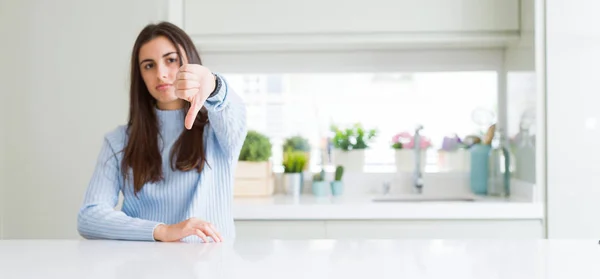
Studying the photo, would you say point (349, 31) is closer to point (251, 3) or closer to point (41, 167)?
point (251, 3)

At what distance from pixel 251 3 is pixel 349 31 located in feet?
1.36

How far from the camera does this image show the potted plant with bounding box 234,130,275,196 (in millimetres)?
2641

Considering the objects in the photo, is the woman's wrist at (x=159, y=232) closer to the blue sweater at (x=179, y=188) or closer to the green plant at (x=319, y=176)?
the blue sweater at (x=179, y=188)

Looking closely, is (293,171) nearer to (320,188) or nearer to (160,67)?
(320,188)

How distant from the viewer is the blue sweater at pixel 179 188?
1.56 meters

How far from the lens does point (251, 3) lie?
8.61ft

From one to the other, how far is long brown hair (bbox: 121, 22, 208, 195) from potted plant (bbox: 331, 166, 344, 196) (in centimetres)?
119

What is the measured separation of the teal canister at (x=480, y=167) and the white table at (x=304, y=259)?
1588mm

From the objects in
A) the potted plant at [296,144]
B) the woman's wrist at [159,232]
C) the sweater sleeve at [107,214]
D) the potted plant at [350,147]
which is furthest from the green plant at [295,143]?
the woman's wrist at [159,232]

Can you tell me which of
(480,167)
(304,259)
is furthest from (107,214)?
(480,167)

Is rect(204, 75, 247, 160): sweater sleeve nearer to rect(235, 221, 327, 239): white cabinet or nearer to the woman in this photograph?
the woman

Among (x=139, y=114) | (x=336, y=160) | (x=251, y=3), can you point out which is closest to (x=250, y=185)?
(x=336, y=160)

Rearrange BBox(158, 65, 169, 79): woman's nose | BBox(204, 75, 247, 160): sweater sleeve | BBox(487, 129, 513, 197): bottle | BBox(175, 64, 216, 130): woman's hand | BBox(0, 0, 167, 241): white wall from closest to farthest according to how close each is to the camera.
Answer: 1. BBox(175, 64, 216, 130): woman's hand
2. BBox(204, 75, 247, 160): sweater sleeve
3. BBox(158, 65, 169, 79): woman's nose
4. BBox(0, 0, 167, 241): white wall
5. BBox(487, 129, 513, 197): bottle

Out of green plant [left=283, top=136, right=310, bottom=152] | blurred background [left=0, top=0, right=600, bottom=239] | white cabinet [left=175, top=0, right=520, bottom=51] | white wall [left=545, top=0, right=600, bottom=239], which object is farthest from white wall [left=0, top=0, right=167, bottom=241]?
white wall [left=545, top=0, right=600, bottom=239]
